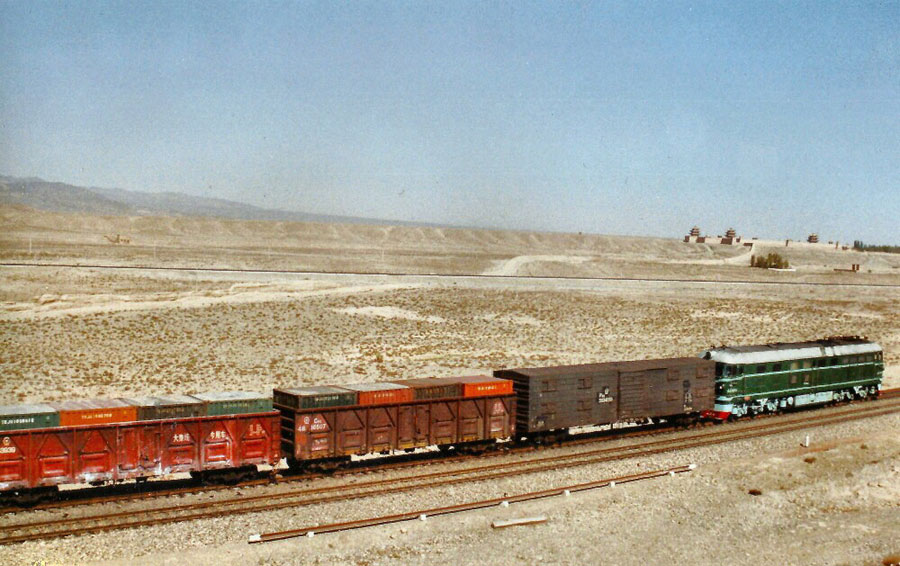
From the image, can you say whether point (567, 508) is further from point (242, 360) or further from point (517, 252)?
point (517, 252)

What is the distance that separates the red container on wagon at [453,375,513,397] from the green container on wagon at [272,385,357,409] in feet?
15.2

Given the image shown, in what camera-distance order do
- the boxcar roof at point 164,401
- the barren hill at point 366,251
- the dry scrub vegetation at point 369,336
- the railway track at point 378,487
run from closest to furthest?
1. the railway track at point 378,487
2. the boxcar roof at point 164,401
3. the dry scrub vegetation at point 369,336
4. the barren hill at point 366,251

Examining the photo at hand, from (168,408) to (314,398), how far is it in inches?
182

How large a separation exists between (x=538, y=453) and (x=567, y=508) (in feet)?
19.8

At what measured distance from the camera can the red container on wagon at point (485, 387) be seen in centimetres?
2836

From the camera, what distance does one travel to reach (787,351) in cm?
3900

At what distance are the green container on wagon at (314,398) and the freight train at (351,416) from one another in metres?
0.05

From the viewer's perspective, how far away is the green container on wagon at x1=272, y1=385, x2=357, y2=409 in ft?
81.9

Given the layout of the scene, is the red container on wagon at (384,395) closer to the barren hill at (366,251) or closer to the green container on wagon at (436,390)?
the green container on wagon at (436,390)

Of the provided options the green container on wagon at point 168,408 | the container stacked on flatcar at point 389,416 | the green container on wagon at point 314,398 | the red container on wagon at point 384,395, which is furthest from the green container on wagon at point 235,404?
the red container on wagon at point 384,395

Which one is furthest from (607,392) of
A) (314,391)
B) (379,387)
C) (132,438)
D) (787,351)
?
(132,438)

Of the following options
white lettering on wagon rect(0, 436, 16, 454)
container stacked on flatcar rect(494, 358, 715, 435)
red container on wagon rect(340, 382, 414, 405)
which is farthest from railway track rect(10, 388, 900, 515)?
red container on wagon rect(340, 382, 414, 405)

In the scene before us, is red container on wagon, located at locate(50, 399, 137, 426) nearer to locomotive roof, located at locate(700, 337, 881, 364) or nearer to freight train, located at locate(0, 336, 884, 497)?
freight train, located at locate(0, 336, 884, 497)

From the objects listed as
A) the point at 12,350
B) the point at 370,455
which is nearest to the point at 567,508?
the point at 370,455
